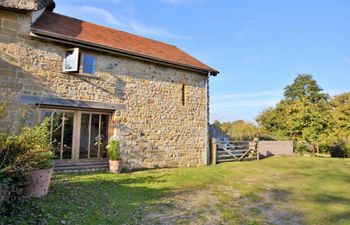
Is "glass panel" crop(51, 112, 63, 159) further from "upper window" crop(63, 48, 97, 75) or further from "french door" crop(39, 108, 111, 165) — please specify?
"upper window" crop(63, 48, 97, 75)

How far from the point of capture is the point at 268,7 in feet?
36.7

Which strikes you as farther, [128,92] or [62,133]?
[128,92]

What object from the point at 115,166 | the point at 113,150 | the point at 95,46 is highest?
the point at 95,46

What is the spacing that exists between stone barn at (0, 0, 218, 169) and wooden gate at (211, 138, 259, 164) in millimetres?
611

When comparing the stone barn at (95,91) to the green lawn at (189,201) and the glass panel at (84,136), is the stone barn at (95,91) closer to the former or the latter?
the glass panel at (84,136)

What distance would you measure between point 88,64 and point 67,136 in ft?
10.0

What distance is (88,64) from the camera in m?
9.59

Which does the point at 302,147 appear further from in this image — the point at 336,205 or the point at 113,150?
the point at 113,150

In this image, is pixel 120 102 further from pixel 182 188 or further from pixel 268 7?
pixel 268 7

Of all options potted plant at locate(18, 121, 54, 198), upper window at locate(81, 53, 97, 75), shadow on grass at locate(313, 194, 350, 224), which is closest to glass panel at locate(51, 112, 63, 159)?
upper window at locate(81, 53, 97, 75)

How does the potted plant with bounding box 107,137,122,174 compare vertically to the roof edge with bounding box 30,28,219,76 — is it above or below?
below

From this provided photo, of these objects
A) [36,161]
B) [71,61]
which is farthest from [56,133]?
[36,161]

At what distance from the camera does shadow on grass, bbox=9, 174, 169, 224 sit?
4202mm

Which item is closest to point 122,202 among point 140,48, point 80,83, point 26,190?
point 26,190
